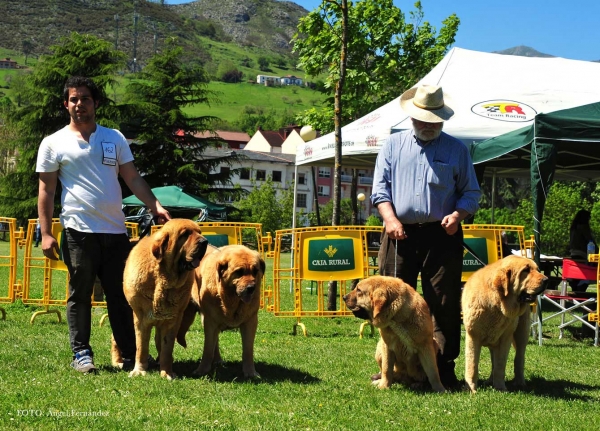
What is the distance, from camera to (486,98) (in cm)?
1261

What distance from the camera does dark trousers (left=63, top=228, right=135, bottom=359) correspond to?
5.78 m

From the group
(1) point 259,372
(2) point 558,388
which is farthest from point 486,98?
(1) point 259,372

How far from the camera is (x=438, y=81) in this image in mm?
14039

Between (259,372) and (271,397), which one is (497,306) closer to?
(271,397)

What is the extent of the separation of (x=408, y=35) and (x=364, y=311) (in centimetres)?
2533

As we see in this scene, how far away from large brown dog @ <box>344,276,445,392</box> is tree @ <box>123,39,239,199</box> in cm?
3230

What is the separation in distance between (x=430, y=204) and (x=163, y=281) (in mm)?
2247

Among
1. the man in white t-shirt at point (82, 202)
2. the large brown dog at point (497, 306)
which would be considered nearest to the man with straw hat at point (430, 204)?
the large brown dog at point (497, 306)

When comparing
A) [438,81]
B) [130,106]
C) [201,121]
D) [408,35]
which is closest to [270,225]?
[201,121]

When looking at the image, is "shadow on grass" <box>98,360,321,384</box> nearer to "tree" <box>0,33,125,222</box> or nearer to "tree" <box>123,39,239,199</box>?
"tree" <box>123,39,239,199</box>

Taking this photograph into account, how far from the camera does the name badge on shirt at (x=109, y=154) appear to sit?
5820mm

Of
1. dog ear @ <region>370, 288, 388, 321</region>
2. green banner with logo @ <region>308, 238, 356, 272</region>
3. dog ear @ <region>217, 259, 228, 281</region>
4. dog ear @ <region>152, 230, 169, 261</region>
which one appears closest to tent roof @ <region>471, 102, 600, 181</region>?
green banner with logo @ <region>308, 238, 356, 272</region>

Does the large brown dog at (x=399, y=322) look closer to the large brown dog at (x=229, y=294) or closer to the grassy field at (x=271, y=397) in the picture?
the grassy field at (x=271, y=397)

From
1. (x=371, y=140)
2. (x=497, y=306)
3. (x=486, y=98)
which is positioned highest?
(x=486, y=98)
